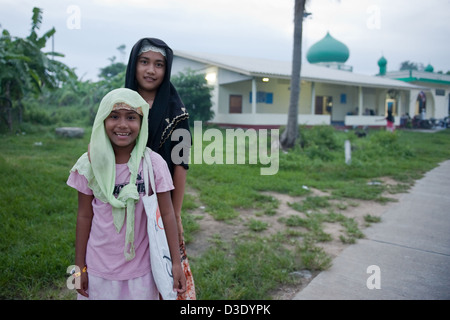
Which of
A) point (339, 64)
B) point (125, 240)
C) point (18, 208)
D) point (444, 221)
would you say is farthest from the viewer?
point (339, 64)

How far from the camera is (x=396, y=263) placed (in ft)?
11.0

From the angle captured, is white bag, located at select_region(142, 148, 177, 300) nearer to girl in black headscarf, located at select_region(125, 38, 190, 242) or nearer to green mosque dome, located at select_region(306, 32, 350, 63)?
girl in black headscarf, located at select_region(125, 38, 190, 242)

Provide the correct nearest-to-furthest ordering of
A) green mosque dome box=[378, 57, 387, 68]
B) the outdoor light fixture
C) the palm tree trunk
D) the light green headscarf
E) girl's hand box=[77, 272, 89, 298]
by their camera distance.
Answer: the light green headscarf
girl's hand box=[77, 272, 89, 298]
the palm tree trunk
the outdoor light fixture
green mosque dome box=[378, 57, 387, 68]

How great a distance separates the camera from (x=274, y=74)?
15.9 metres

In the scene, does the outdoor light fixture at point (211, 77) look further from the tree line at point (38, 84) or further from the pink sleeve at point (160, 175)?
the pink sleeve at point (160, 175)

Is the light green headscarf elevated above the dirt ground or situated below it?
above

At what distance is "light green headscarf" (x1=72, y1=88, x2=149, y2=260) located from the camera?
5.30 feet

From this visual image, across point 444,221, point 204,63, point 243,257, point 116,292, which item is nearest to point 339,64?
point 204,63

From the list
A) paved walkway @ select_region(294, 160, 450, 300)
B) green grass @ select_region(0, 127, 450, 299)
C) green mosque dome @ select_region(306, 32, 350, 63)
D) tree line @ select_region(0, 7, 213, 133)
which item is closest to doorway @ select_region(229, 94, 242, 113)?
tree line @ select_region(0, 7, 213, 133)

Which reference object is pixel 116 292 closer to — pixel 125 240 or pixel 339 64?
pixel 125 240

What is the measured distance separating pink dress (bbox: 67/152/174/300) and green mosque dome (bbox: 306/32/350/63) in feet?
90.4

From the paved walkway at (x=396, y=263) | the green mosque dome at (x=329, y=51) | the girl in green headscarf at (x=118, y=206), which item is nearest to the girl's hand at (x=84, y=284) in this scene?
the girl in green headscarf at (x=118, y=206)

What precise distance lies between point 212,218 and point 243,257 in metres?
1.28

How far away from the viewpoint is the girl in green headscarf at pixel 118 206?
1.63 meters
